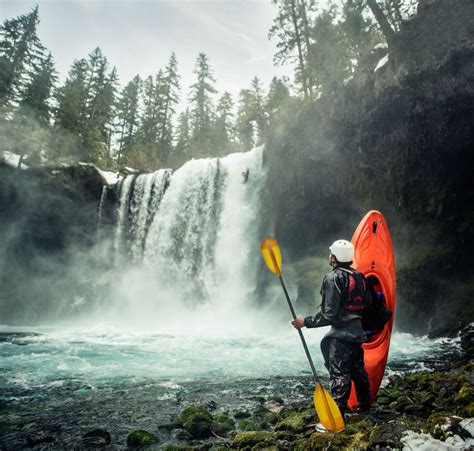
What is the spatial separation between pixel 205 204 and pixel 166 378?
1479 centimetres

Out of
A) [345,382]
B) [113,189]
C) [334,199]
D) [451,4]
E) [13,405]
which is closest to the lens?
[345,382]

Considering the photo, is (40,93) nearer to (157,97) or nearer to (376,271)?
(157,97)

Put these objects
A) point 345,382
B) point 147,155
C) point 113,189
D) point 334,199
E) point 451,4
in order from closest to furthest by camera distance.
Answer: point 345,382, point 451,4, point 334,199, point 113,189, point 147,155

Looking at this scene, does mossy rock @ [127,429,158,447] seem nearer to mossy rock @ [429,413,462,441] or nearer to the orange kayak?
the orange kayak

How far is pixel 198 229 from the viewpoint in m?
21.5

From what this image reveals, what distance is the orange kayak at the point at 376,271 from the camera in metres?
4.57

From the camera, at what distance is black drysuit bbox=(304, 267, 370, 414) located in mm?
3957

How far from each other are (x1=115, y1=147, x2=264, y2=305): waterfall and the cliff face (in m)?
5.38

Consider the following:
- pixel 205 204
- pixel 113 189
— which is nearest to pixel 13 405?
pixel 205 204

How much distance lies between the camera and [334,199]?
16.9m

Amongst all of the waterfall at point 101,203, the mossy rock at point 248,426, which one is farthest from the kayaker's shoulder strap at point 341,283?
the waterfall at point 101,203

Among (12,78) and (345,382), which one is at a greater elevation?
(12,78)

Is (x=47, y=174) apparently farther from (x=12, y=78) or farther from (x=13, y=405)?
(x=13, y=405)

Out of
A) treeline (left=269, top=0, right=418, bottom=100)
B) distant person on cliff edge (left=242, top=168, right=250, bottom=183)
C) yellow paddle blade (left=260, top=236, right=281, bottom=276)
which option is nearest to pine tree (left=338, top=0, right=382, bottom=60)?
treeline (left=269, top=0, right=418, bottom=100)
